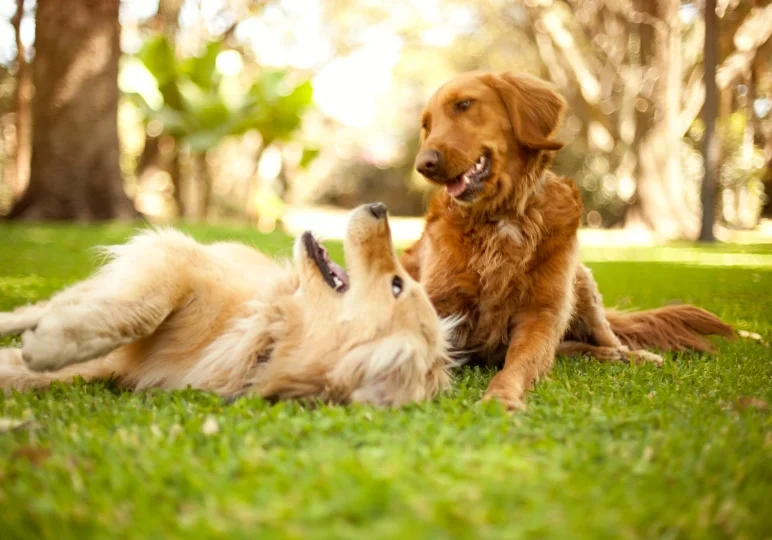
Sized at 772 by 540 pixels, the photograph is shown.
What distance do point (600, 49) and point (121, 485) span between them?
1903 cm

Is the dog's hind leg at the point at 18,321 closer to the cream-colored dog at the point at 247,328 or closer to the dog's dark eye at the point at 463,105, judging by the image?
the cream-colored dog at the point at 247,328

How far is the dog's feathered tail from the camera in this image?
4.51m

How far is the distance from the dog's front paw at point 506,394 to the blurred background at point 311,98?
10.0 meters

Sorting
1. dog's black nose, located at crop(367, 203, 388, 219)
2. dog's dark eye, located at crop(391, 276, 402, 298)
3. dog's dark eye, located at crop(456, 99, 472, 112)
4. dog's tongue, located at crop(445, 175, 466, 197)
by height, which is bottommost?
dog's dark eye, located at crop(391, 276, 402, 298)

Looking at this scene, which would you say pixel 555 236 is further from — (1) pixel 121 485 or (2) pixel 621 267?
(2) pixel 621 267

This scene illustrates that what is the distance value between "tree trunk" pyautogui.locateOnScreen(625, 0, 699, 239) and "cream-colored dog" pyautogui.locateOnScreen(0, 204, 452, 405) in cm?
1484

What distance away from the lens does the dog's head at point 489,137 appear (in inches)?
154

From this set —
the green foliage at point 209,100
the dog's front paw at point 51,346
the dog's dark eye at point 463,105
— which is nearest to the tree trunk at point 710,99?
the green foliage at point 209,100

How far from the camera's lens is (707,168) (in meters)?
13.9

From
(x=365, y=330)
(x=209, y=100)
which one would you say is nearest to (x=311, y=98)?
(x=209, y=100)

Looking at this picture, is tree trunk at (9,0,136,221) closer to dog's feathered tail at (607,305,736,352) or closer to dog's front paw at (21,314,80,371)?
dog's feathered tail at (607,305,736,352)

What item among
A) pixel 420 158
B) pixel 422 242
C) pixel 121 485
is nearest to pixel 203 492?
pixel 121 485

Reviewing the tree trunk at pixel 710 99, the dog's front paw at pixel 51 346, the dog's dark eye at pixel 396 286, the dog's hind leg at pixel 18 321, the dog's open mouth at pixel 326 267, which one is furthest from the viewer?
the tree trunk at pixel 710 99

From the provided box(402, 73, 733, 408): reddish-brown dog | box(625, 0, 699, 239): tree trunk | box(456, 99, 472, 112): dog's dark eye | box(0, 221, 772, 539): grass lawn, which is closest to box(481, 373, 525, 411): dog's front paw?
box(0, 221, 772, 539): grass lawn
